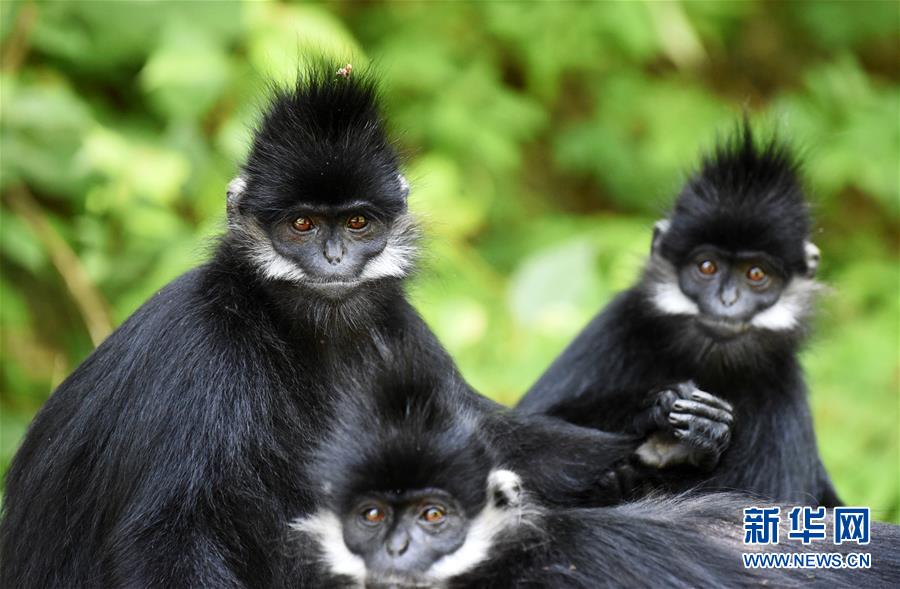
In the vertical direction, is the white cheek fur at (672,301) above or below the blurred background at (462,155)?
below

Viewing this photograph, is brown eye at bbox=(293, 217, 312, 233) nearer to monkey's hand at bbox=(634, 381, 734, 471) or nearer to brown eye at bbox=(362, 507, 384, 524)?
brown eye at bbox=(362, 507, 384, 524)

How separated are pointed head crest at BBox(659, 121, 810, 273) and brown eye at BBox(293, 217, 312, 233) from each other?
1771mm

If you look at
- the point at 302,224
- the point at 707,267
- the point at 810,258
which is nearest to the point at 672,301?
the point at 707,267

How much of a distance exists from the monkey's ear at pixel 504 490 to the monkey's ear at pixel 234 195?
134 centimetres

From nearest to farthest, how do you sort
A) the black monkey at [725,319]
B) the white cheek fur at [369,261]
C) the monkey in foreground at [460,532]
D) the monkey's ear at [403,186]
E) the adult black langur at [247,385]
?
the monkey in foreground at [460,532]
the adult black langur at [247,385]
the white cheek fur at [369,261]
the monkey's ear at [403,186]
the black monkey at [725,319]

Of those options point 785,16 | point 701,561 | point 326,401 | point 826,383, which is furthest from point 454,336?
point 785,16

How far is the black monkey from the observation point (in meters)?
4.57

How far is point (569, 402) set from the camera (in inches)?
183

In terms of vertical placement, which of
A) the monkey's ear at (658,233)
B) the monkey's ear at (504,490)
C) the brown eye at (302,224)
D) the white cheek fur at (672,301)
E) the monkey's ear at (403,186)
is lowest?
the monkey's ear at (504,490)

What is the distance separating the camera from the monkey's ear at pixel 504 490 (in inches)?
121

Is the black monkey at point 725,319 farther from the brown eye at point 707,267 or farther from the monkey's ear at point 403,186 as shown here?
the monkey's ear at point 403,186

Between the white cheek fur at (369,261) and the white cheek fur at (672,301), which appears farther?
the white cheek fur at (672,301)

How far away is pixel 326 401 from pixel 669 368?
1678 millimetres

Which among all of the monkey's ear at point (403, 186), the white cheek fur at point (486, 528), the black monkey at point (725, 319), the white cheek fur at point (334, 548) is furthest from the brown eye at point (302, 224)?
the black monkey at point (725, 319)
